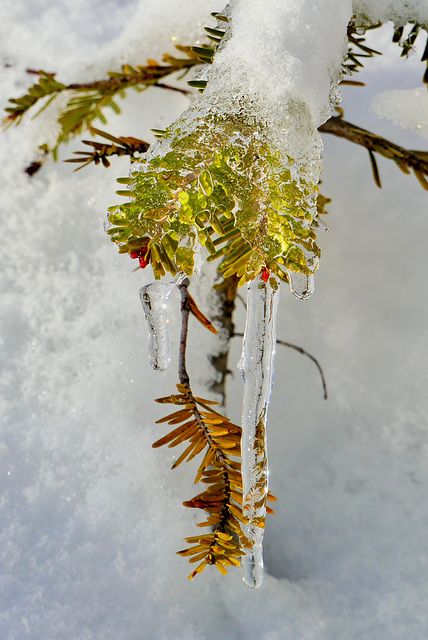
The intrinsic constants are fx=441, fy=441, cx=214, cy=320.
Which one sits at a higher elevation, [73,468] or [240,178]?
[240,178]

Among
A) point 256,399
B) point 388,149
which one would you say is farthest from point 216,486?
point 388,149

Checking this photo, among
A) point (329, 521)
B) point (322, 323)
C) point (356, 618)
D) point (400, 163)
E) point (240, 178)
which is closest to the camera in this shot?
point (240, 178)

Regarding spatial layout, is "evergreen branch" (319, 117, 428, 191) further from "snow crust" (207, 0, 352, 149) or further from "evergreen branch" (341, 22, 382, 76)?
"snow crust" (207, 0, 352, 149)

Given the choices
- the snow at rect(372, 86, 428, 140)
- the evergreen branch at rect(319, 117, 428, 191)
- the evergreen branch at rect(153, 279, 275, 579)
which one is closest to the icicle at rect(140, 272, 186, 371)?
the evergreen branch at rect(153, 279, 275, 579)

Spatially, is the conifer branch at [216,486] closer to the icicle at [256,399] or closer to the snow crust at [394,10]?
the icicle at [256,399]

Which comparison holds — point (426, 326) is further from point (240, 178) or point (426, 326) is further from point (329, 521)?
point (240, 178)

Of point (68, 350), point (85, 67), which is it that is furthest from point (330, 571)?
point (85, 67)
